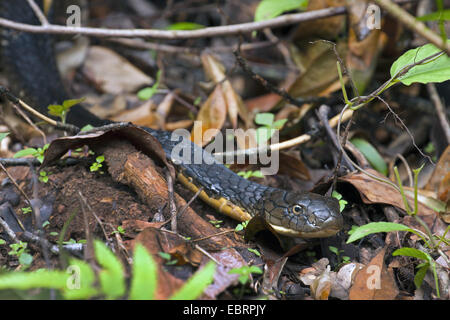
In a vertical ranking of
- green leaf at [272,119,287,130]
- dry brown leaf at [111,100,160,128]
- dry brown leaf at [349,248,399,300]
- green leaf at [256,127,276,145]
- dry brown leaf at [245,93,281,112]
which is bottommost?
dry brown leaf at [349,248,399,300]

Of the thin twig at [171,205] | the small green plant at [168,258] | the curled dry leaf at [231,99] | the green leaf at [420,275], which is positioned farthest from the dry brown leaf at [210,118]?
the green leaf at [420,275]

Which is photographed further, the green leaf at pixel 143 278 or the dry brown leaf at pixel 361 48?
the dry brown leaf at pixel 361 48

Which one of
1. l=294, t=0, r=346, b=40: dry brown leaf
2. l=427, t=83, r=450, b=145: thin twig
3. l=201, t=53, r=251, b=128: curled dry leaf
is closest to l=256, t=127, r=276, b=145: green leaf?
l=201, t=53, r=251, b=128: curled dry leaf

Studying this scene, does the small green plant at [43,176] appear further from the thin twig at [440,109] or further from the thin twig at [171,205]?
the thin twig at [440,109]

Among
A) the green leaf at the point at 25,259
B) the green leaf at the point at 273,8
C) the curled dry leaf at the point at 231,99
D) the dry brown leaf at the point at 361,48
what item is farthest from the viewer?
the dry brown leaf at the point at 361,48

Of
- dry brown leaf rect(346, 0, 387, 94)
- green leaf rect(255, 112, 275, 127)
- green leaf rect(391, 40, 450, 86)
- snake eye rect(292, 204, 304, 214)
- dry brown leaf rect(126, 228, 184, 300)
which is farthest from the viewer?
dry brown leaf rect(346, 0, 387, 94)

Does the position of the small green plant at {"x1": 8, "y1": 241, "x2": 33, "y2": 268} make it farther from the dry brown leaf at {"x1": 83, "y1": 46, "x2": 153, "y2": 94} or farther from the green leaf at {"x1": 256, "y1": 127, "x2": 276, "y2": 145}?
the dry brown leaf at {"x1": 83, "y1": 46, "x2": 153, "y2": 94}
